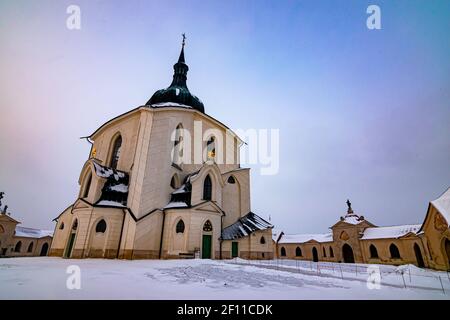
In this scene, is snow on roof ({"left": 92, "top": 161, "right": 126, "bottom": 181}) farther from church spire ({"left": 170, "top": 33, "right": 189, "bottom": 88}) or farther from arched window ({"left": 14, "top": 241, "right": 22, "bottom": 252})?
arched window ({"left": 14, "top": 241, "right": 22, "bottom": 252})

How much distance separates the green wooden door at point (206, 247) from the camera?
1925cm

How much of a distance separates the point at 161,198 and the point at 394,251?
110 ft

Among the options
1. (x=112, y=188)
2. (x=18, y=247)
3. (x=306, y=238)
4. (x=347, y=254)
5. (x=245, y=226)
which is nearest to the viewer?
(x=112, y=188)

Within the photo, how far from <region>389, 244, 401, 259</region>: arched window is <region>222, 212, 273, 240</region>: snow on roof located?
2007 centimetres

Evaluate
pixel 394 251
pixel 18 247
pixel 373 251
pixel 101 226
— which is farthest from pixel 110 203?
pixel 18 247

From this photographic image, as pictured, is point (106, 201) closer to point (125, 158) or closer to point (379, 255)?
point (125, 158)

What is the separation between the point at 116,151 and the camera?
25906 millimetres

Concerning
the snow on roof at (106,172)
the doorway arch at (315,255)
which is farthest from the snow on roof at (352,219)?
the snow on roof at (106,172)

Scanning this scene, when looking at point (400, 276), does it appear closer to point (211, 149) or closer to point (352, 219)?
point (211, 149)

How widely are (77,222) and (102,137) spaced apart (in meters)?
12.9

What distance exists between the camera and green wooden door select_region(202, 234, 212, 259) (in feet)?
63.2

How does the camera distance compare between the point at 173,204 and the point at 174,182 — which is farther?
the point at 174,182

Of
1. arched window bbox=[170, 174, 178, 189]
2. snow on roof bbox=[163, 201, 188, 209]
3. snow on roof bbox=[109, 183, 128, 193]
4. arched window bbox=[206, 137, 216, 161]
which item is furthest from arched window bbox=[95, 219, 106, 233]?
arched window bbox=[206, 137, 216, 161]

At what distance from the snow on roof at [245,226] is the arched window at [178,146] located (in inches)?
378
